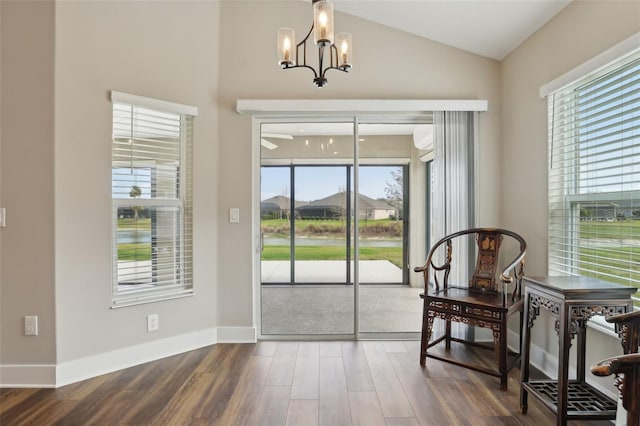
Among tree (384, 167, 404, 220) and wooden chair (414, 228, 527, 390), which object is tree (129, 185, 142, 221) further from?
wooden chair (414, 228, 527, 390)

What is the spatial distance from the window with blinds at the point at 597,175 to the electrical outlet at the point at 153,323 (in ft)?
10.8

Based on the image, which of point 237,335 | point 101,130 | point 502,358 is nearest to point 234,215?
point 237,335

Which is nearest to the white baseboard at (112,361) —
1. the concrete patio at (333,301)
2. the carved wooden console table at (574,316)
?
the concrete patio at (333,301)

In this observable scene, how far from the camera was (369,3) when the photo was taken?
3127 millimetres

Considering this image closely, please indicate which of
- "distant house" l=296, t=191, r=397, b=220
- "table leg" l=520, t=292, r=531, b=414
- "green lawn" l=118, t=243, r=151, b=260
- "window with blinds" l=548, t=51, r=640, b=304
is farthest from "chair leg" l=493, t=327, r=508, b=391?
"green lawn" l=118, t=243, r=151, b=260

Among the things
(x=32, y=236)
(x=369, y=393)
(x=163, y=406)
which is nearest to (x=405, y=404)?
(x=369, y=393)

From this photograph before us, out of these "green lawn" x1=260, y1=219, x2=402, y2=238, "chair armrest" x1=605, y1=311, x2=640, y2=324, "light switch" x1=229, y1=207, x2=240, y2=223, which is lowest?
"chair armrest" x1=605, y1=311, x2=640, y2=324

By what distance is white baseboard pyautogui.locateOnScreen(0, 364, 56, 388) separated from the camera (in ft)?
8.33

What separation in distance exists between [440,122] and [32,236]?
3519 millimetres

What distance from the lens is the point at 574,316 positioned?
6.20 ft

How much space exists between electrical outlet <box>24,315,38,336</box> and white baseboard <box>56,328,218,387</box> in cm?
31

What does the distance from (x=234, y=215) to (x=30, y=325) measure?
5.65ft

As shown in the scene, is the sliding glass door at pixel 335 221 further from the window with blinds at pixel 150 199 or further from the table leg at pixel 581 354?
the table leg at pixel 581 354

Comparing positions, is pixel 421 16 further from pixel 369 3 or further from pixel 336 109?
pixel 336 109
